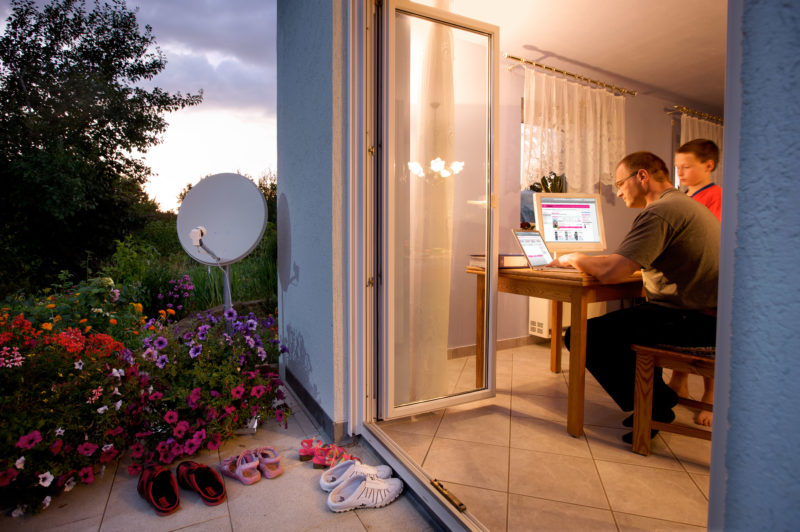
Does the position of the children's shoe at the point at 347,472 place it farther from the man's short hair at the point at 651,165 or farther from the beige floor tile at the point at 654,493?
the man's short hair at the point at 651,165

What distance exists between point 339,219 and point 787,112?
157 centimetres

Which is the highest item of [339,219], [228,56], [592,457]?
[228,56]

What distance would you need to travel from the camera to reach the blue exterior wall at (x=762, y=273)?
508 millimetres

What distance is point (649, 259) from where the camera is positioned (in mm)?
1852

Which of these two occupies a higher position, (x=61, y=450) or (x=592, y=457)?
(x=61, y=450)

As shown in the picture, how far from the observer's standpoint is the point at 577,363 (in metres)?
2.01

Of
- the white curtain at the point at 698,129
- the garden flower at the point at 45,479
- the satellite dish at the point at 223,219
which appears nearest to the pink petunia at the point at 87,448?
the garden flower at the point at 45,479

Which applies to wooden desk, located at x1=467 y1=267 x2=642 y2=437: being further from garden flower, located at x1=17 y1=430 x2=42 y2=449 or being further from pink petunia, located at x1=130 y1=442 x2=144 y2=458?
garden flower, located at x1=17 y1=430 x2=42 y2=449

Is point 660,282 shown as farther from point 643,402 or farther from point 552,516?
point 552,516

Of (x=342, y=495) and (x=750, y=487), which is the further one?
(x=342, y=495)

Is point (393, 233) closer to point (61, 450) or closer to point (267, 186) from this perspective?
point (61, 450)

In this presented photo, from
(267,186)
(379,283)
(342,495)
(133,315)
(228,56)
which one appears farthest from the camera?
(267,186)

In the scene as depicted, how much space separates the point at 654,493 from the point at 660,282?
0.93 m

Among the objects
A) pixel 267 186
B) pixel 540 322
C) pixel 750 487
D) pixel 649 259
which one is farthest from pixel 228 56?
pixel 750 487
